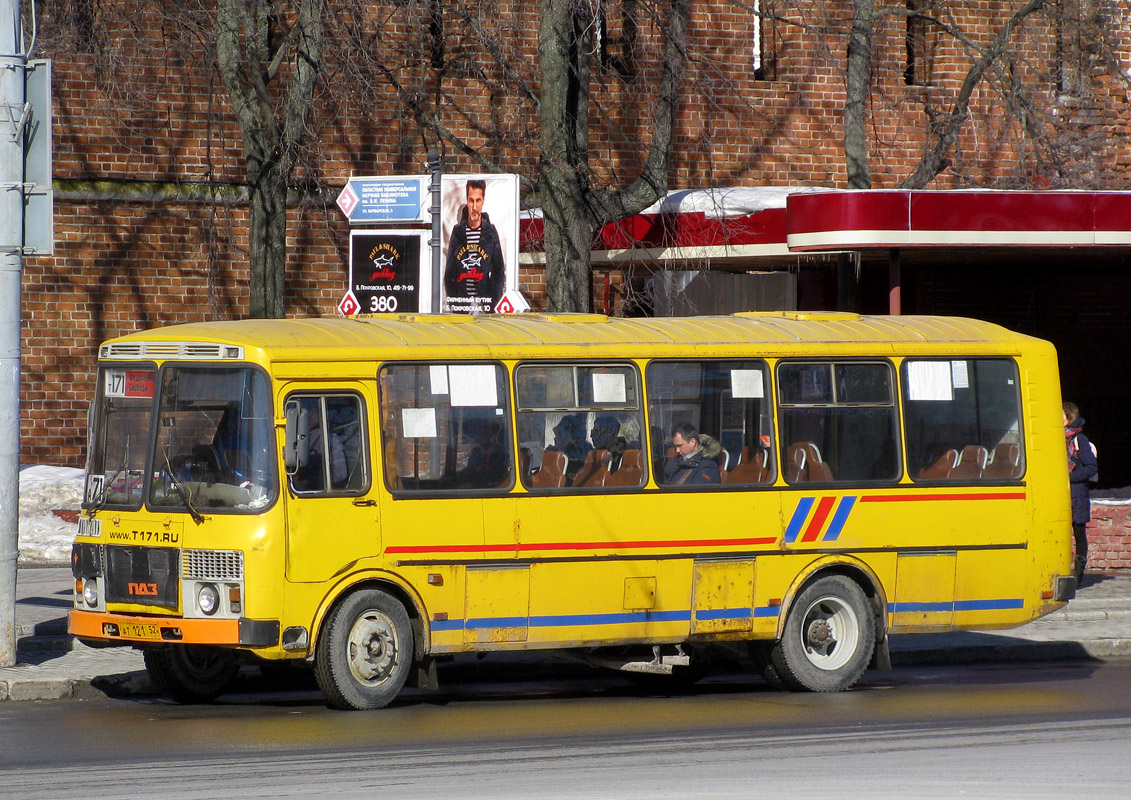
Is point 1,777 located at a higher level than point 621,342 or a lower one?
lower

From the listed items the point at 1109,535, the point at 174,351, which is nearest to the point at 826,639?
the point at 174,351

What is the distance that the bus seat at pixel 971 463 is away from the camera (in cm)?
1234

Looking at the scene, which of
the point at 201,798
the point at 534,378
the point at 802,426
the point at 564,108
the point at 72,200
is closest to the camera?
the point at 201,798

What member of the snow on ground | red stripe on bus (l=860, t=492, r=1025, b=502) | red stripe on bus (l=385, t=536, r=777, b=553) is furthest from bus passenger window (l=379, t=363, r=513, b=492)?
the snow on ground

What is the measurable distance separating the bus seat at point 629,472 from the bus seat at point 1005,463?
9.20 feet

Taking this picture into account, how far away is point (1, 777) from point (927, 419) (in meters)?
7.10

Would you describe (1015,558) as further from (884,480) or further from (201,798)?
(201,798)

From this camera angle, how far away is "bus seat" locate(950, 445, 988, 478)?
12.3 metres

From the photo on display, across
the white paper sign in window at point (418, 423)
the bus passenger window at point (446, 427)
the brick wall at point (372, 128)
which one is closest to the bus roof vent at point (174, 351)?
the bus passenger window at point (446, 427)

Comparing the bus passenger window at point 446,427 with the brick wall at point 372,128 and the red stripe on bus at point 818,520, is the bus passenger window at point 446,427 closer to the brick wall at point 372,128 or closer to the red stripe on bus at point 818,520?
the red stripe on bus at point 818,520

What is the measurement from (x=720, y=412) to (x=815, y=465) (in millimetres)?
817

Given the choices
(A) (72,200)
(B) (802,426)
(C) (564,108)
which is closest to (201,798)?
(B) (802,426)

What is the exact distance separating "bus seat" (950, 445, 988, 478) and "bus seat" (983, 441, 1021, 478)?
2.5 inches

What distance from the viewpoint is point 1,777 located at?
8086mm
